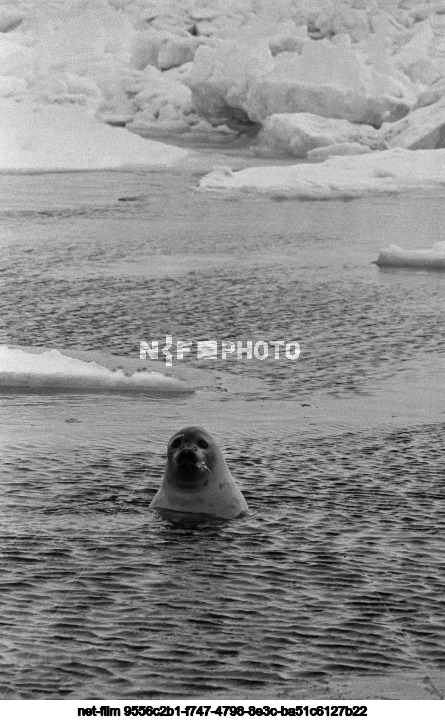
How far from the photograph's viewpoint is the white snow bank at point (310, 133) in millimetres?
32812

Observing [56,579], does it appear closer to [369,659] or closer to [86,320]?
[369,659]

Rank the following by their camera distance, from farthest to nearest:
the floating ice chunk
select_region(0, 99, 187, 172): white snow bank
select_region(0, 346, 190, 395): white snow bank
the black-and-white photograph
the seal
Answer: select_region(0, 99, 187, 172): white snow bank < the floating ice chunk < select_region(0, 346, 190, 395): white snow bank < the seal < the black-and-white photograph

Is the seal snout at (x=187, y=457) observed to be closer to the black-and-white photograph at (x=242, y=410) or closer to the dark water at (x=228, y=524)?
the black-and-white photograph at (x=242, y=410)

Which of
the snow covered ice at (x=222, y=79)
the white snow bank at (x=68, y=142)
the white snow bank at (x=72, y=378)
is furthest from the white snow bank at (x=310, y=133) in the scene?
the white snow bank at (x=72, y=378)

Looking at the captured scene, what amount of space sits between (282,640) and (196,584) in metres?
0.75

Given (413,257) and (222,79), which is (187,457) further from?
(222,79)

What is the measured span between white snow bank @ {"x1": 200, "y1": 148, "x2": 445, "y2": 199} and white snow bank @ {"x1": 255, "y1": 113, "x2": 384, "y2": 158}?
9.88 ft

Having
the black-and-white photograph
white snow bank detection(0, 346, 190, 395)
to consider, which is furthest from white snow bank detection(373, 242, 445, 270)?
white snow bank detection(0, 346, 190, 395)

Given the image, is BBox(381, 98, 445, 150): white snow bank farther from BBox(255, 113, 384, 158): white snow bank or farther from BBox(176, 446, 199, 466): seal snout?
BBox(176, 446, 199, 466): seal snout

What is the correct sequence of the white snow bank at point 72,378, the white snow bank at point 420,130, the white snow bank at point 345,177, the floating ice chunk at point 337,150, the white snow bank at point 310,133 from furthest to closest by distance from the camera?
the white snow bank at point 310,133 < the floating ice chunk at point 337,150 < the white snow bank at point 420,130 < the white snow bank at point 345,177 < the white snow bank at point 72,378

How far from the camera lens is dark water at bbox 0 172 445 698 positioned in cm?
584

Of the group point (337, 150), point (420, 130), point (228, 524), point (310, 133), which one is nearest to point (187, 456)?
point (228, 524)

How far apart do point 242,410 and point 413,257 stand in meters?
9.89

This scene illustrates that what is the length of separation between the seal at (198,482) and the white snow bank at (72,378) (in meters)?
3.96
